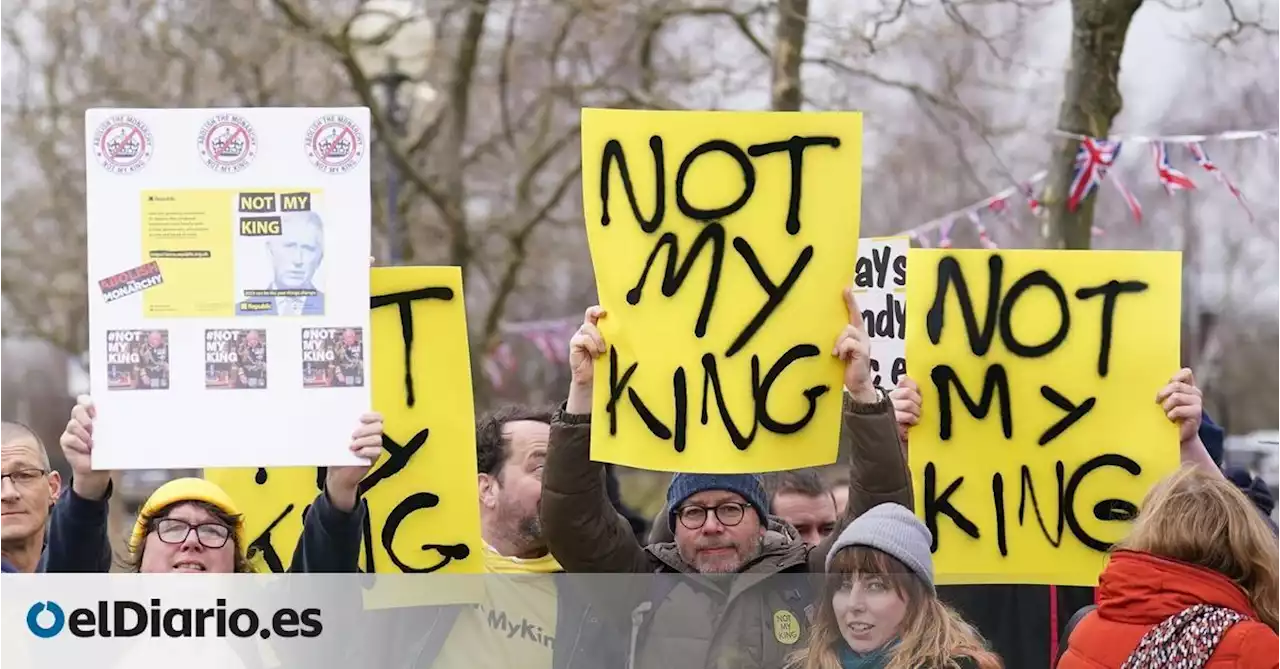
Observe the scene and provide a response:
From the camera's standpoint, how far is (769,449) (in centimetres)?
383

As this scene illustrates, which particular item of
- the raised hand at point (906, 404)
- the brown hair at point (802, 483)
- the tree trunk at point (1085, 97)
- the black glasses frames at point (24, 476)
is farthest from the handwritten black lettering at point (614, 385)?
the tree trunk at point (1085, 97)

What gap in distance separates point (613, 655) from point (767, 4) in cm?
727

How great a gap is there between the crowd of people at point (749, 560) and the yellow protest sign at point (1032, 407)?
0.08m

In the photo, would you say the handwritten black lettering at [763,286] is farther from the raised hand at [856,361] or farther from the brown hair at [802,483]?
the brown hair at [802,483]

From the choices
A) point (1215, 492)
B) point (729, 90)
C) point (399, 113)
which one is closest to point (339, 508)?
point (1215, 492)

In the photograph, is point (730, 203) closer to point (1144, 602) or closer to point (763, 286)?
point (763, 286)

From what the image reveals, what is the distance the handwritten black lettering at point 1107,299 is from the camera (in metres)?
4.06

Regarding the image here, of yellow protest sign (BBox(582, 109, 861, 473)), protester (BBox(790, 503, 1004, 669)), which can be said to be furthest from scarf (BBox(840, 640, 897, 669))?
yellow protest sign (BBox(582, 109, 861, 473))

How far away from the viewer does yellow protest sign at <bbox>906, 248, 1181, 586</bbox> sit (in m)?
4.04

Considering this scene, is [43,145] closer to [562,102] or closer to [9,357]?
[562,102]

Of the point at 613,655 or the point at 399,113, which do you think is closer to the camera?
the point at 613,655

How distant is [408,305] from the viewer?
161 inches

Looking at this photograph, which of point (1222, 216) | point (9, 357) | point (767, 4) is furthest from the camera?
point (9, 357)

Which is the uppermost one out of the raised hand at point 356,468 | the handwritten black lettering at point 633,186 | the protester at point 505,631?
the handwritten black lettering at point 633,186
